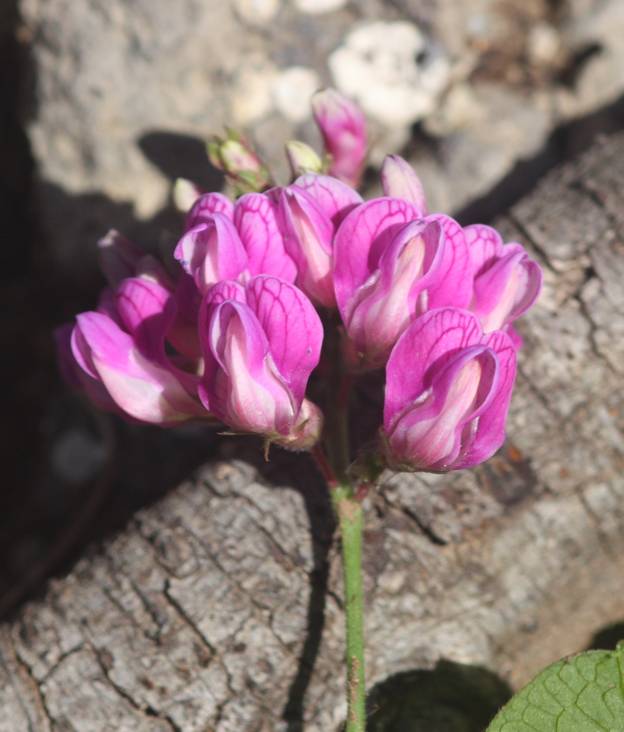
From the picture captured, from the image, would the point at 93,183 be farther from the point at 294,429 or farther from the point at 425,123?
the point at 294,429

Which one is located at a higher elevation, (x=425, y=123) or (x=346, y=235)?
(x=346, y=235)

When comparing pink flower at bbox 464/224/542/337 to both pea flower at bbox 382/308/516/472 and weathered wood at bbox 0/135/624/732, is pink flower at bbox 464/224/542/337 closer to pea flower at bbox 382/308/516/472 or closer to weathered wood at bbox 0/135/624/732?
pea flower at bbox 382/308/516/472

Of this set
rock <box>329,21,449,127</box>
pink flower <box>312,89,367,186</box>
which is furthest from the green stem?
rock <box>329,21,449,127</box>

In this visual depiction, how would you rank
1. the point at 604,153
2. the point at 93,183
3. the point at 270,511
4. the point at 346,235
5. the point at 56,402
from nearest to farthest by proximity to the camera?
1. the point at 346,235
2. the point at 270,511
3. the point at 604,153
4. the point at 93,183
5. the point at 56,402

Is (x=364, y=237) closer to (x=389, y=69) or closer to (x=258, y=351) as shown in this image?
(x=258, y=351)

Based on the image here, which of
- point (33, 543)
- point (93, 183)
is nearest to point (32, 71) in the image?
point (93, 183)

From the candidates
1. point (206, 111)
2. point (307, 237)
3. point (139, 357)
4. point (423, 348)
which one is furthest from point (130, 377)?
point (206, 111)
